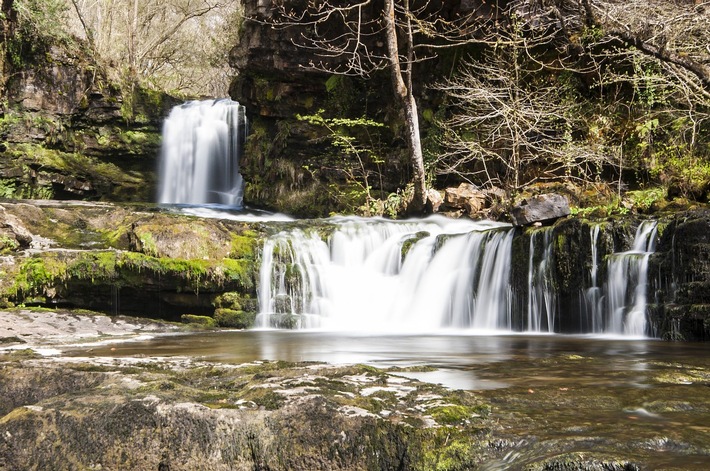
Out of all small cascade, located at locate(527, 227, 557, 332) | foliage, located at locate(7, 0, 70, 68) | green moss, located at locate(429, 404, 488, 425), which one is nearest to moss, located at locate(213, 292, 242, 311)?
small cascade, located at locate(527, 227, 557, 332)

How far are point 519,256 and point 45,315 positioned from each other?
7.30 metres

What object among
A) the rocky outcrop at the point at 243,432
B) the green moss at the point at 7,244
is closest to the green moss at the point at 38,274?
the green moss at the point at 7,244

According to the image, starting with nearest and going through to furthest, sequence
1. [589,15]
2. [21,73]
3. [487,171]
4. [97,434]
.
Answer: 1. [97,434]
2. [589,15]
3. [487,171]
4. [21,73]

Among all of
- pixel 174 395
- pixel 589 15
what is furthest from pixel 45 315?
pixel 589 15

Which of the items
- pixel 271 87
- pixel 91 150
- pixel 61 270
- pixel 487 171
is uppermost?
pixel 271 87

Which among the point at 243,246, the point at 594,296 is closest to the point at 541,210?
the point at 594,296

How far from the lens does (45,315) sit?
9266 mm

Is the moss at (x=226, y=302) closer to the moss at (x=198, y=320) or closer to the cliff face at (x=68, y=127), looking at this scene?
the moss at (x=198, y=320)

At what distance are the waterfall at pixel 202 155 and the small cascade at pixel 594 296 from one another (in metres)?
13.6

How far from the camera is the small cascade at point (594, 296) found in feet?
30.4

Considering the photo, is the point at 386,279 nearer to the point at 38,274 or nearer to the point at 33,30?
the point at 38,274

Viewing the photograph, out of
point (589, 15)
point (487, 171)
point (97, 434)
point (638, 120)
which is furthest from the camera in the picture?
point (487, 171)

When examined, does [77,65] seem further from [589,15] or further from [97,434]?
[97,434]

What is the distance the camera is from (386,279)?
12008mm
